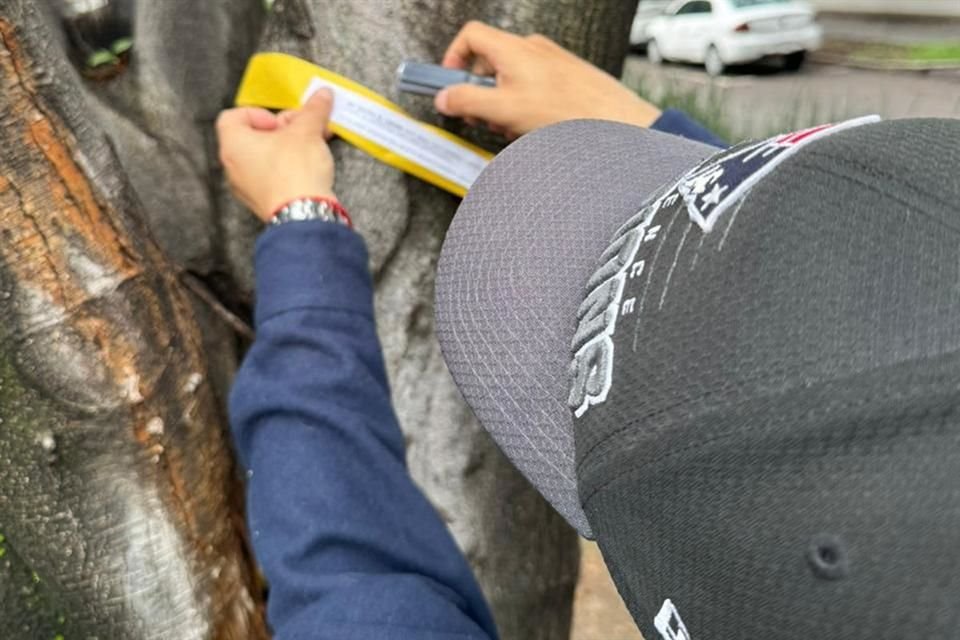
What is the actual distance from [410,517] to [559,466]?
0.71ft

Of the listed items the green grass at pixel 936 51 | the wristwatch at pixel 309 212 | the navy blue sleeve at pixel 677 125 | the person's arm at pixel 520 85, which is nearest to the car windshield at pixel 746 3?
the green grass at pixel 936 51

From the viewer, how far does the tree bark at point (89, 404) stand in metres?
0.81

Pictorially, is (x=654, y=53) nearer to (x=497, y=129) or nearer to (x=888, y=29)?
(x=888, y=29)

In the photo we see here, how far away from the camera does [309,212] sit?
0.93 metres

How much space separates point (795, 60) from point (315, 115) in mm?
4684

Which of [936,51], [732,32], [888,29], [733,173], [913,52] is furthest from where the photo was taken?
[732,32]

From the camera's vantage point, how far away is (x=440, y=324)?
0.86 m

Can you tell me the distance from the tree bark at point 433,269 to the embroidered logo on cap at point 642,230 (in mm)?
422

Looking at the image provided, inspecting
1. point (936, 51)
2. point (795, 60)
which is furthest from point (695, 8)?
point (936, 51)

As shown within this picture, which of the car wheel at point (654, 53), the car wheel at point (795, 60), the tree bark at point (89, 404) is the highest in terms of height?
the tree bark at point (89, 404)

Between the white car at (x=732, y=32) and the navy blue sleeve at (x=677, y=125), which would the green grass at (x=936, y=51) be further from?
the navy blue sleeve at (x=677, y=125)

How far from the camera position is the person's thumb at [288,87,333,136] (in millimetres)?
1008

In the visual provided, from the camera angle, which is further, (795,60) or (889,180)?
(795,60)

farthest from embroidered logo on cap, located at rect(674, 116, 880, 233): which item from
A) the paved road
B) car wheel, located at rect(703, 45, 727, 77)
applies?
car wheel, located at rect(703, 45, 727, 77)
